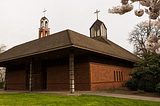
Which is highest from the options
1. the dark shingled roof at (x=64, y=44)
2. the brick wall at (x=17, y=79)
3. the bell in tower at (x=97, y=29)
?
the bell in tower at (x=97, y=29)

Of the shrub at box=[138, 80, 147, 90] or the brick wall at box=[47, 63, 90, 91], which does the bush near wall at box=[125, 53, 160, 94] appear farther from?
the brick wall at box=[47, 63, 90, 91]

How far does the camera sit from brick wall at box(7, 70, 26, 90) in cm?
2289

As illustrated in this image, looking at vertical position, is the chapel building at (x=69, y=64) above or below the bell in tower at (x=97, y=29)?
below

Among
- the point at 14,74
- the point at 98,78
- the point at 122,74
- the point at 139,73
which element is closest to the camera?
the point at 139,73

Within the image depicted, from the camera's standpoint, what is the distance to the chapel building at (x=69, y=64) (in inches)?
533

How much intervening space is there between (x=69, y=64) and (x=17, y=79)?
46.8ft

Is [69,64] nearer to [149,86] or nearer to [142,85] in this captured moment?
[142,85]

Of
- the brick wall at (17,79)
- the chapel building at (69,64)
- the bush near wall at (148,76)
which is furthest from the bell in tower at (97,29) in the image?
the brick wall at (17,79)

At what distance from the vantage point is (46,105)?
24.5 ft

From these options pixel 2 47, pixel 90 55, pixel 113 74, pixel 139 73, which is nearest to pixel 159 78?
pixel 139 73

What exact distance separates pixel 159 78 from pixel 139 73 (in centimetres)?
180

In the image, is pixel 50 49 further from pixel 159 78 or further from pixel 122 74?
pixel 122 74

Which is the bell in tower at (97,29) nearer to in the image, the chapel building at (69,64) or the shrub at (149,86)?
the chapel building at (69,64)

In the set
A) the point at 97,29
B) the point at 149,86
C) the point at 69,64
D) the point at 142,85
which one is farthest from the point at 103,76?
the point at 97,29
